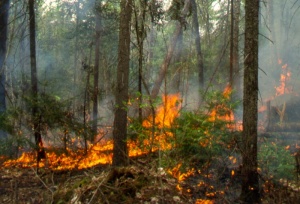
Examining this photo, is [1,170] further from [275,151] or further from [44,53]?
[44,53]

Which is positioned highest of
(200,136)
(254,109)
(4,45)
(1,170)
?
(4,45)

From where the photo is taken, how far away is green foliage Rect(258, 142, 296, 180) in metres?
8.65

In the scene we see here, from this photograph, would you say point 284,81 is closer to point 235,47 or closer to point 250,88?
point 235,47

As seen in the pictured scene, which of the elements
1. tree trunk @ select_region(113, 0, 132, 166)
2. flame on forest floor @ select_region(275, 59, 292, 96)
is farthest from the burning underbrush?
flame on forest floor @ select_region(275, 59, 292, 96)

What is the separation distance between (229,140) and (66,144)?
16.6ft

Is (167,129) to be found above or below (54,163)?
above

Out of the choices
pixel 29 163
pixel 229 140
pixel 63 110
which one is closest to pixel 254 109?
pixel 229 140

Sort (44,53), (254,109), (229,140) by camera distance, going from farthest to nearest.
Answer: (44,53) → (229,140) → (254,109)

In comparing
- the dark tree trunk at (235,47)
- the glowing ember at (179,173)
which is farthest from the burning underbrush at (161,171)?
the dark tree trunk at (235,47)

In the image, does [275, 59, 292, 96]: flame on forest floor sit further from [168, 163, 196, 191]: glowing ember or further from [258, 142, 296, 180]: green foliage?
[168, 163, 196, 191]: glowing ember

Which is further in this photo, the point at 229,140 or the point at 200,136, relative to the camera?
the point at 229,140

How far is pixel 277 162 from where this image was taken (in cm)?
938

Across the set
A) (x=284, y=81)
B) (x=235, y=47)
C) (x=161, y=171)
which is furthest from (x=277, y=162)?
(x=284, y=81)

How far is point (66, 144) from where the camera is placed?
11477 millimetres
